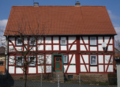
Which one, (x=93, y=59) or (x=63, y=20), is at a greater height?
(x=63, y=20)

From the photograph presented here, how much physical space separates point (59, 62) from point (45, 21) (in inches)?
207

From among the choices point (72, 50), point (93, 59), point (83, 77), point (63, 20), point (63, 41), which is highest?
point (63, 20)

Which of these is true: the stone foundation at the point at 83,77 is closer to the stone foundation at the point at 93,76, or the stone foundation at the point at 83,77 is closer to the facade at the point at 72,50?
the stone foundation at the point at 93,76

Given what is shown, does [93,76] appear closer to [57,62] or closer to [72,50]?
[72,50]

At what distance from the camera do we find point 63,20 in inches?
792

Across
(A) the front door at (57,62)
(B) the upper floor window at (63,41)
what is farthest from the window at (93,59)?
(A) the front door at (57,62)

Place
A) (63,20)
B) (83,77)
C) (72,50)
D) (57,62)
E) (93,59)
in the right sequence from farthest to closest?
(63,20), (57,62), (93,59), (72,50), (83,77)

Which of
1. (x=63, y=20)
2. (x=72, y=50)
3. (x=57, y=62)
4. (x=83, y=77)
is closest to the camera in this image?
(x=83, y=77)

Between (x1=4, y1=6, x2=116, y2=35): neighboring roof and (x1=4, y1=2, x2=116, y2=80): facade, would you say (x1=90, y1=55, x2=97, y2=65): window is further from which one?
(x1=4, y1=6, x2=116, y2=35): neighboring roof

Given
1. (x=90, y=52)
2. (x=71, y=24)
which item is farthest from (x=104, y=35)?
(x=71, y=24)

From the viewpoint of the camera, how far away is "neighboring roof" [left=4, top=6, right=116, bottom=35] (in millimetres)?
A: 18469

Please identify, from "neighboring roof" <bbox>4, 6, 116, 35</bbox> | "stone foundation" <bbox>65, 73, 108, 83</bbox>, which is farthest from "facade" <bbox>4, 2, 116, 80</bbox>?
"stone foundation" <bbox>65, 73, 108, 83</bbox>

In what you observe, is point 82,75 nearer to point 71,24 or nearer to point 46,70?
point 46,70

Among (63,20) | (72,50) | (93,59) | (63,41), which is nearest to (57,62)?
(72,50)
